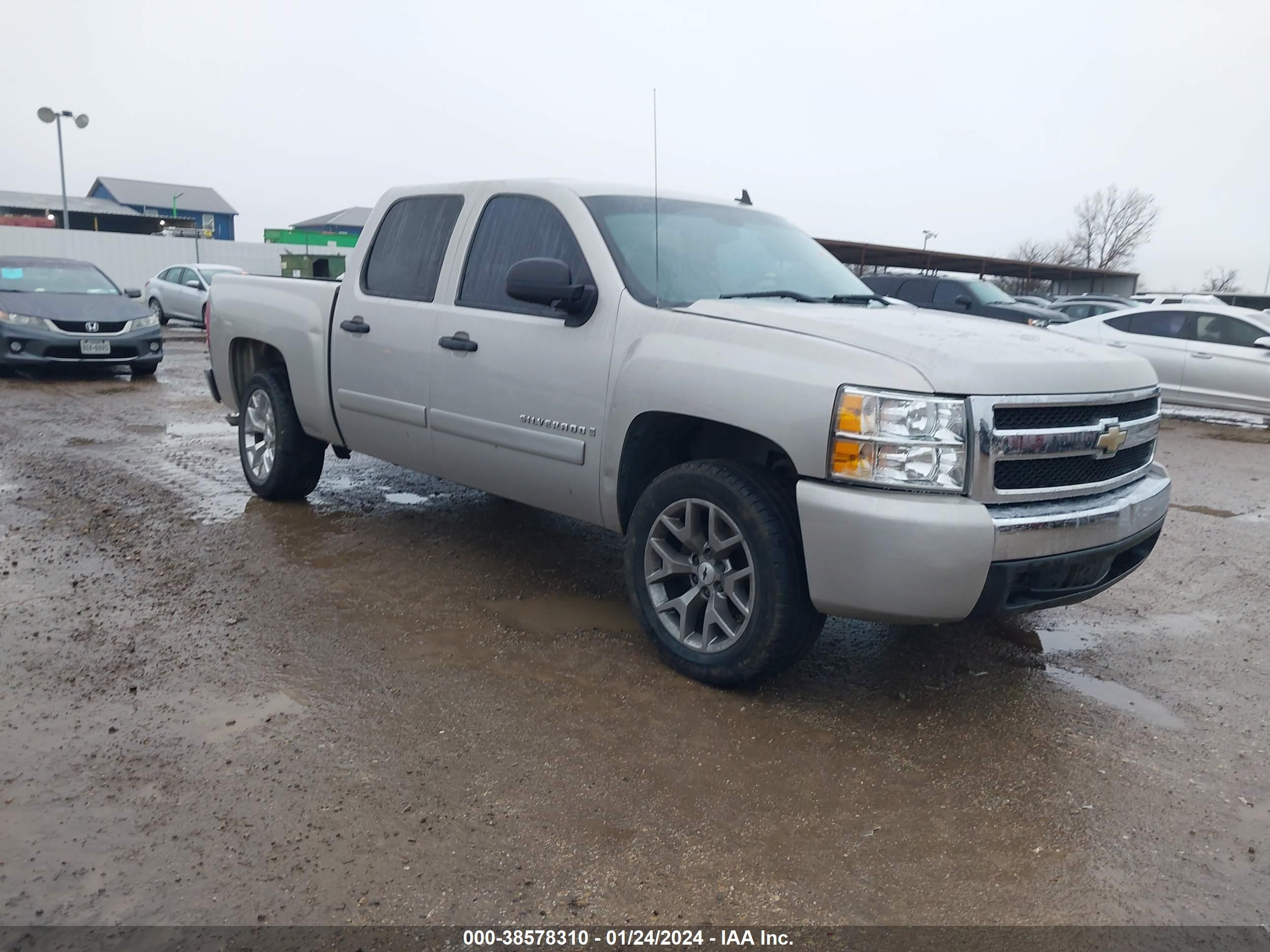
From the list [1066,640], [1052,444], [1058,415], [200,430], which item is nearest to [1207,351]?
[1066,640]

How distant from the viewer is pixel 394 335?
5012 mm

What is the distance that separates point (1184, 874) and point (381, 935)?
212 centimetres

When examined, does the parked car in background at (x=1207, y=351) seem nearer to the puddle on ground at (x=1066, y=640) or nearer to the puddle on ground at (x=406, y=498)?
the puddle on ground at (x=1066, y=640)

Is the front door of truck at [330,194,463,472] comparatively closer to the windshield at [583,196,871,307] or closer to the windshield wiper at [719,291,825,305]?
the windshield at [583,196,871,307]

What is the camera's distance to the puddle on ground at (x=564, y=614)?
4336mm

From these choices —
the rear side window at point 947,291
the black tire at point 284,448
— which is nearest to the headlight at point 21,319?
the black tire at point 284,448

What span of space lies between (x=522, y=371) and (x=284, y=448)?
2.35m

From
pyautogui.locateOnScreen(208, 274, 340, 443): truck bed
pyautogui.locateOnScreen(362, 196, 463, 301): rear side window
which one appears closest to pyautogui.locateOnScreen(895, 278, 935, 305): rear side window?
pyautogui.locateOnScreen(208, 274, 340, 443): truck bed

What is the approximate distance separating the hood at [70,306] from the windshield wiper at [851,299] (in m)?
10.8

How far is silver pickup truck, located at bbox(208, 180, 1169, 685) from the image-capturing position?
317 centimetres

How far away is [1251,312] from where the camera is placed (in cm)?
1264

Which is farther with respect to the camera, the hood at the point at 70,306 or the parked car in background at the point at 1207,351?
the hood at the point at 70,306

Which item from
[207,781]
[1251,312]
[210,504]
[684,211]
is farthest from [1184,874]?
[1251,312]

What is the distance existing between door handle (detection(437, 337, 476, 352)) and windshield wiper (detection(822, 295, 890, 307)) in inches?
63.7
